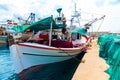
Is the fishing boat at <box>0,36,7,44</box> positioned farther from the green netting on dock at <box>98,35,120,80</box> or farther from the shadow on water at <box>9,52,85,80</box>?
the shadow on water at <box>9,52,85,80</box>

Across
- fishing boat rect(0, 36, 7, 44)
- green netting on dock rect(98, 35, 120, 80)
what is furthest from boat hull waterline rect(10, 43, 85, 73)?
fishing boat rect(0, 36, 7, 44)

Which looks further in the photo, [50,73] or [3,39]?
[3,39]

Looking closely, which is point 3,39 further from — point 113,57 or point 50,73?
point 113,57

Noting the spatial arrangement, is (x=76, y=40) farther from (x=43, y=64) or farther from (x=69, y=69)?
(x=43, y=64)

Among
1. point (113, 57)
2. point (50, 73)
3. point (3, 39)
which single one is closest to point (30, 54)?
point (50, 73)

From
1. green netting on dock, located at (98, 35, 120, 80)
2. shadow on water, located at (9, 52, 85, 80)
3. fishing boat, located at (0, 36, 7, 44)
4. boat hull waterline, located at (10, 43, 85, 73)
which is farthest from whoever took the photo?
fishing boat, located at (0, 36, 7, 44)

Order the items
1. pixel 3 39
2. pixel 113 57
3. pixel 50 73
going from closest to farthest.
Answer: pixel 113 57
pixel 50 73
pixel 3 39

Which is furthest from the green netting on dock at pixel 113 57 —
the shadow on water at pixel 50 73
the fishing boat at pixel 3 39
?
the fishing boat at pixel 3 39

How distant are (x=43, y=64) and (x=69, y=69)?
3121mm

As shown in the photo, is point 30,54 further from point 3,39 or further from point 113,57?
point 3,39

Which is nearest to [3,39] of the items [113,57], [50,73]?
[50,73]

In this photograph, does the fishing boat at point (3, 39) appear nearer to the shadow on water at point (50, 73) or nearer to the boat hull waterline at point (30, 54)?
the shadow on water at point (50, 73)

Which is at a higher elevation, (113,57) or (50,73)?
(113,57)

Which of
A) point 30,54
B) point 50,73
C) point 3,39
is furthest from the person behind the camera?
point 3,39
